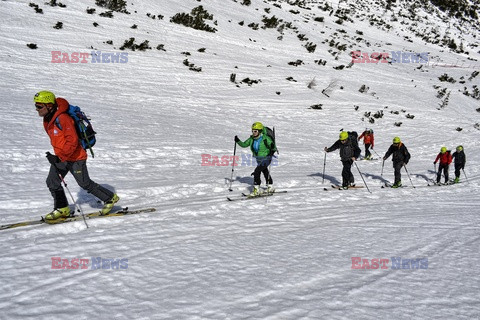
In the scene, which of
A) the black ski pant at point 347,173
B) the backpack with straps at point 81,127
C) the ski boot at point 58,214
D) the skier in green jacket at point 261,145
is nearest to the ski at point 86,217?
the ski boot at point 58,214

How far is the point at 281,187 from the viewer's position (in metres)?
9.55

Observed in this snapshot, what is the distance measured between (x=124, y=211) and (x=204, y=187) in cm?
278

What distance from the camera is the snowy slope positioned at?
3.45 metres

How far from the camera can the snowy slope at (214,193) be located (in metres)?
3.45

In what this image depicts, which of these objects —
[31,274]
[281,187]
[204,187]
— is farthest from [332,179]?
[31,274]

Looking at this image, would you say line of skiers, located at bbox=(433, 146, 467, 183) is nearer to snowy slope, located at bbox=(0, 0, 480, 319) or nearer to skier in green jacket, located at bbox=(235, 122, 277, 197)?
snowy slope, located at bbox=(0, 0, 480, 319)

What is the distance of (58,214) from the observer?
17.1ft

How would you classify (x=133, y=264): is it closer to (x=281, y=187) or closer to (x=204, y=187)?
(x=204, y=187)

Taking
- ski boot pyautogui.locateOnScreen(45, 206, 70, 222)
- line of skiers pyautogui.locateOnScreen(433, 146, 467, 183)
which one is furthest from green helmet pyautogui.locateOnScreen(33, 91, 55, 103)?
line of skiers pyautogui.locateOnScreen(433, 146, 467, 183)

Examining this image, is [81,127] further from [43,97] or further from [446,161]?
[446,161]

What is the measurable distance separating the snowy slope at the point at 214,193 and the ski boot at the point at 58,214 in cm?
29

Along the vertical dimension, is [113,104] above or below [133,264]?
above

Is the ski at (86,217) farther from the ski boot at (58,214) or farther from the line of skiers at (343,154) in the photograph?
the line of skiers at (343,154)

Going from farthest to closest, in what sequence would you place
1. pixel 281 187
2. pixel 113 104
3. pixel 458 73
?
pixel 458 73, pixel 113 104, pixel 281 187
